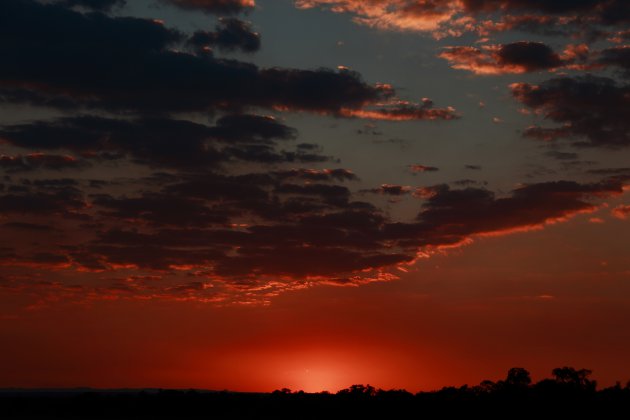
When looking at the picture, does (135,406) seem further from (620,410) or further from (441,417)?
(620,410)

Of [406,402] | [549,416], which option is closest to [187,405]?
[406,402]

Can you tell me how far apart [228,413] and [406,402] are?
25117 mm

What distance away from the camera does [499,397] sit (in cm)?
10406

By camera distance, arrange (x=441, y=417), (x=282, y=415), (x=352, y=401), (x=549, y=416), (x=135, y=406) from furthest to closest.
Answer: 1. (x=135, y=406)
2. (x=352, y=401)
3. (x=282, y=415)
4. (x=441, y=417)
5. (x=549, y=416)

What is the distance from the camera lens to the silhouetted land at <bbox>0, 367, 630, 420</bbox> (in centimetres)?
9238

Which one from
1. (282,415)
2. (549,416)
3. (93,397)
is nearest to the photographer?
(549,416)

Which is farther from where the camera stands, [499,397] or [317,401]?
[317,401]

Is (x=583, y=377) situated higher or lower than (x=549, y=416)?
higher

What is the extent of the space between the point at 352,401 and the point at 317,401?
487cm

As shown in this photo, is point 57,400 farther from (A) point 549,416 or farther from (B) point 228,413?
(A) point 549,416

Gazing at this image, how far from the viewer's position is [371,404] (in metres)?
116

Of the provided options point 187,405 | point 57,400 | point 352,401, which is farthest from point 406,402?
point 57,400

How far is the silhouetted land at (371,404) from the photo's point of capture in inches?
3637

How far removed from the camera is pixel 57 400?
15000cm
